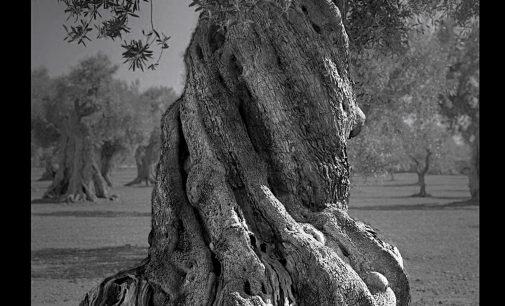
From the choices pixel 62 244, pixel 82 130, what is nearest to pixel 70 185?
pixel 82 130

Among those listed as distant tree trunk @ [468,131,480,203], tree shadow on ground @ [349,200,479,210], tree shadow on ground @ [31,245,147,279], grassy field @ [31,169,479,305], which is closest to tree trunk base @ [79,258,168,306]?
grassy field @ [31,169,479,305]

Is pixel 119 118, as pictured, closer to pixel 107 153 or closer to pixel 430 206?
pixel 107 153

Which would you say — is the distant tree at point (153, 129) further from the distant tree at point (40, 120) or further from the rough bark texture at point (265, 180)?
the rough bark texture at point (265, 180)

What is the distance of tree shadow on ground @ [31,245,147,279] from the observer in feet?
51.7

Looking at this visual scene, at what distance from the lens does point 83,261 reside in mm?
17703

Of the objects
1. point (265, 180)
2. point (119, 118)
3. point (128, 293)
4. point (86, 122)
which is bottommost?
point (128, 293)

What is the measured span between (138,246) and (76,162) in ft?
70.5

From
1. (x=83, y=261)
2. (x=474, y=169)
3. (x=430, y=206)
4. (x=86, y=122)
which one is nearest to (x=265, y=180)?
(x=83, y=261)

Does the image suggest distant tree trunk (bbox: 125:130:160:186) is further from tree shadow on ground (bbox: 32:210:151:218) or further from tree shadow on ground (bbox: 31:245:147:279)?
tree shadow on ground (bbox: 31:245:147:279)

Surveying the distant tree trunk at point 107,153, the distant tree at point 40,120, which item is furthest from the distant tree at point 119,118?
the distant tree at point 40,120

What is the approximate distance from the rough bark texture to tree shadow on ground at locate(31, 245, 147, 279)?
7990mm

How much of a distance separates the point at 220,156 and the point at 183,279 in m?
1.42

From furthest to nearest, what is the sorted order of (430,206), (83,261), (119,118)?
(119,118), (430,206), (83,261)
